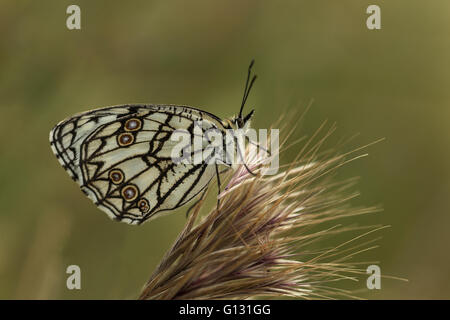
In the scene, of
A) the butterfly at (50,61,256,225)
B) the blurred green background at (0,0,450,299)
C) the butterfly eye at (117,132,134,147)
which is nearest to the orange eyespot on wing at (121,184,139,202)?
the butterfly at (50,61,256,225)

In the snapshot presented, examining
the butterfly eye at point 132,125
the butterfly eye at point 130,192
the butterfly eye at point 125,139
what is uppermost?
the butterfly eye at point 132,125

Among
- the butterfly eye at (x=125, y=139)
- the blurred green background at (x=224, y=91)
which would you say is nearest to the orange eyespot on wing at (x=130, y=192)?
the butterfly eye at (x=125, y=139)

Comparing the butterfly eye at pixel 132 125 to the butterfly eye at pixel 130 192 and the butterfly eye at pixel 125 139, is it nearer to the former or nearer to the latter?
the butterfly eye at pixel 125 139

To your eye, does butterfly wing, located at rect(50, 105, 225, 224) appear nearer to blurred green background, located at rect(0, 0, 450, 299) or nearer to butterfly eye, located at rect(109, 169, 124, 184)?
butterfly eye, located at rect(109, 169, 124, 184)

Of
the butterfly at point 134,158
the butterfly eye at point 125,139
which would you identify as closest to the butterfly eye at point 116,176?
the butterfly at point 134,158

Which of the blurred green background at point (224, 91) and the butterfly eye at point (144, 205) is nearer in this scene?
the butterfly eye at point (144, 205)

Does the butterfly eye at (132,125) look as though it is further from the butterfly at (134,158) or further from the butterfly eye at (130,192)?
the butterfly eye at (130,192)

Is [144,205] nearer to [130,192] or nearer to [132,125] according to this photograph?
[130,192]

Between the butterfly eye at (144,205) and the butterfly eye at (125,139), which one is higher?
the butterfly eye at (125,139)
